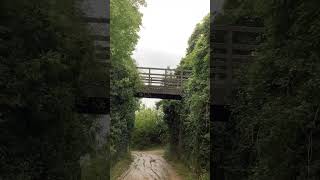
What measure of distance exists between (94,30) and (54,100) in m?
4.39

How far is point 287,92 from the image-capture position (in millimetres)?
7473

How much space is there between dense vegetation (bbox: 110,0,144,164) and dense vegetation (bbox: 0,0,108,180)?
23.3 feet

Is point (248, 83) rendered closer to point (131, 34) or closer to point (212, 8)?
point (212, 8)

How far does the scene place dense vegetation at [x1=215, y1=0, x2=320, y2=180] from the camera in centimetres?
651

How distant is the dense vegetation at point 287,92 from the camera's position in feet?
21.4

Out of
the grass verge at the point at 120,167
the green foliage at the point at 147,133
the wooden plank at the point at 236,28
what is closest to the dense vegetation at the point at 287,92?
the wooden plank at the point at 236,28

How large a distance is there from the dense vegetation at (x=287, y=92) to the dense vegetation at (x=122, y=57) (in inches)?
343

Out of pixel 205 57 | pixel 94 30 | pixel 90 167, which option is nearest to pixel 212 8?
pixel 205 57

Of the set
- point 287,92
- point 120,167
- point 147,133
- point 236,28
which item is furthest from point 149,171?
point 147,133

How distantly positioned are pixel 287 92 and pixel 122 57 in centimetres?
1157

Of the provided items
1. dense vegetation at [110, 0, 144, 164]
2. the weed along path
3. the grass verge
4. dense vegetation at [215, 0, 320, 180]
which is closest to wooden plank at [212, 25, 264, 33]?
dense vegetation at [215, 0, 320, 180]

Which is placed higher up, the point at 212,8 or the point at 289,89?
the point at 212,8

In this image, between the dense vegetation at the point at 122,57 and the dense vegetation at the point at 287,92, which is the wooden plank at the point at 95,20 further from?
the dense vegetation at the point at 287,92

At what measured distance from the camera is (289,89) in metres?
7.57
